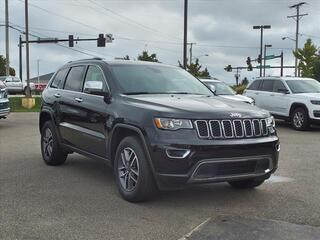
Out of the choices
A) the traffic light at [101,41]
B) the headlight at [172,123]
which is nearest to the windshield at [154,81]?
the headlight at [172,123]

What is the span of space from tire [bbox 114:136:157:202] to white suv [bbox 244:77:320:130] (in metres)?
10.3

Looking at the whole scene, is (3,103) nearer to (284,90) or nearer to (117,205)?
(284,90)

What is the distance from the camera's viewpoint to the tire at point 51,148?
834cm

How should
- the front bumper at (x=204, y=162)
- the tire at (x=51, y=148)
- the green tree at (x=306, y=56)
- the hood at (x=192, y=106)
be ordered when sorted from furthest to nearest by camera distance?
the green tree at (x=306, y=56) < the tire at (x=51, y=148) < the hood at (x=192, y=106) < the front bumper at (x=204, y=162)

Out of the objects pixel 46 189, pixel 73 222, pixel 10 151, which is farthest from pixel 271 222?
pixel 10 151

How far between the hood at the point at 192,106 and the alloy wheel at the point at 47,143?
268cm

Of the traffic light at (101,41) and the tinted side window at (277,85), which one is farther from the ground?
the traffic light at (101,41)

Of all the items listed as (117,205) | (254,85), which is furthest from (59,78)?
(254,85)

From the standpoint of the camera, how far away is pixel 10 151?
1020 cm

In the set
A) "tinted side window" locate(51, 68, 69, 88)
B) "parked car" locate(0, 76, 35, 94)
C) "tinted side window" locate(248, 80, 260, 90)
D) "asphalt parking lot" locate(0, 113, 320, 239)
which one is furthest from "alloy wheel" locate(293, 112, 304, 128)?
"parked car" locate(0, 76, 35, 94)

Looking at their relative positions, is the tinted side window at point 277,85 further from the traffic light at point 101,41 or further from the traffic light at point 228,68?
the traffic light at point 228,68

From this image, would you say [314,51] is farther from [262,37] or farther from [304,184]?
[304,184]

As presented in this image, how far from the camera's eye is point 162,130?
5.53 meters

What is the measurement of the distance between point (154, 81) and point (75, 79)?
1570mm
